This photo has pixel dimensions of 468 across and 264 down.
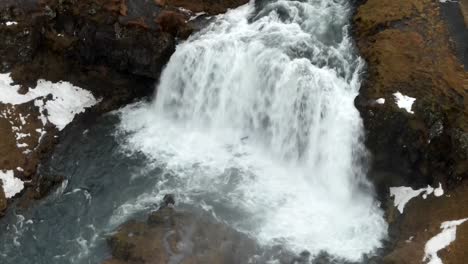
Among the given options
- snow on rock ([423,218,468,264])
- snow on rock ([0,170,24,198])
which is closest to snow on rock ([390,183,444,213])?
snow on rock ([423,218,468,264])

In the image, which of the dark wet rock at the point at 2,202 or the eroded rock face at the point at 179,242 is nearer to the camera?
the eroded rock face at the point at 179,242

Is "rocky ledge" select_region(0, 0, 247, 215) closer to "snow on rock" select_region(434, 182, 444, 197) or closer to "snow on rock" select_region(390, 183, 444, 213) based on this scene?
"snow on rock" select_region(390, 183, 444, 213)

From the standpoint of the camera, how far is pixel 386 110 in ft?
93.8

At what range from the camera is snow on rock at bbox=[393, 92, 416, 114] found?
93.0 ft

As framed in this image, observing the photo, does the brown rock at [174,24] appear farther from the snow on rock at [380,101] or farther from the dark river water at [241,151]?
the snow on rock at [380,101]

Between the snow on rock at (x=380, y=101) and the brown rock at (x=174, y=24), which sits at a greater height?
the brown rock at (x=174, y=24)

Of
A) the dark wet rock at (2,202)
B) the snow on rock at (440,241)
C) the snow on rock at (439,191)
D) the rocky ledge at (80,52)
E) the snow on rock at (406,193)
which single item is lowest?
the dark wet rock at (2,202)

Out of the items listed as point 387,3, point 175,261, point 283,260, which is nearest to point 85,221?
point 175,261

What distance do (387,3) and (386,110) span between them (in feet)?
30.8

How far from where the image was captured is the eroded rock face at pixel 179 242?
25844 millimetres

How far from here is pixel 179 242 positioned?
26.4 m

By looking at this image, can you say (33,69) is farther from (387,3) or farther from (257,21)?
(387,3)

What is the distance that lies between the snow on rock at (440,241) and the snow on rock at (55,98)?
22.3 meters

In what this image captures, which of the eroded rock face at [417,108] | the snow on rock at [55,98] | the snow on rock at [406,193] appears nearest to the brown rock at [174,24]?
the snow on rock at [55,98]
